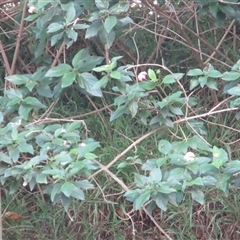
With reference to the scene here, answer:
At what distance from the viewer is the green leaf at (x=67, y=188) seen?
1902 mm

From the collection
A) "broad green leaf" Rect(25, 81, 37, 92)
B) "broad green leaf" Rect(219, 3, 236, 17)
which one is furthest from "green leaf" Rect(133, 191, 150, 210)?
"broad green leaf" Rect(219, 3, 236, 17)

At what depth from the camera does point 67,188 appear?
6.26ft

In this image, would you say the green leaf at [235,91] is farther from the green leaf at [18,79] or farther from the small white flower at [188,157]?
the green leaf at [18,79]

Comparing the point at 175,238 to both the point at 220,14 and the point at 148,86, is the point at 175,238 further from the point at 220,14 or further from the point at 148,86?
the point at 220,14

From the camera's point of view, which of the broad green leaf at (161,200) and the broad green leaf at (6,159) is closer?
the broad green leaf at (161,200)

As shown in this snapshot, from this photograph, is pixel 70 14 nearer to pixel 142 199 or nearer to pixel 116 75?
pixel 116 75

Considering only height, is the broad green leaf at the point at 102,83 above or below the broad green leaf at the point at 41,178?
above

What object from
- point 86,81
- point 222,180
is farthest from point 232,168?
point 86,81

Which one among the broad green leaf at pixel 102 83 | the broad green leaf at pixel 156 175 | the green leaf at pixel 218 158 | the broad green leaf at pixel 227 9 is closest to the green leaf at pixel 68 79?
the broad green leaf at pixel 102 83

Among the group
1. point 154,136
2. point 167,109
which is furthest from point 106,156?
point 167,109

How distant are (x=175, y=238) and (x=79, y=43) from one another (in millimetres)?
Result: 1183

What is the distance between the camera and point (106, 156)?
2.82 metres

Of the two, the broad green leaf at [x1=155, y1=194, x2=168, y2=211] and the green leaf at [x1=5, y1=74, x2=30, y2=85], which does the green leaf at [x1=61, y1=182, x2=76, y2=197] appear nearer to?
the broad green leaf at [x1=155, y1=194, x2=168, y2=211]

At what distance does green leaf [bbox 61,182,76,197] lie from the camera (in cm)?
190
